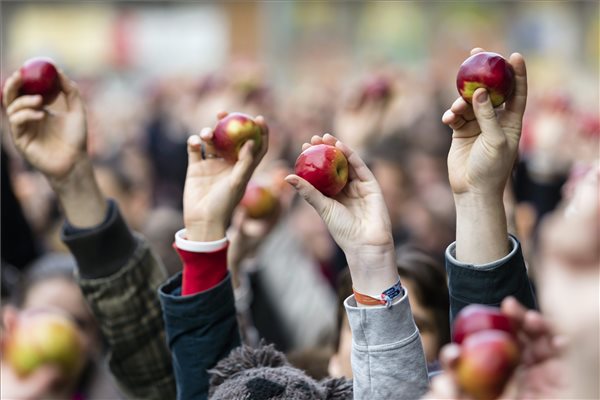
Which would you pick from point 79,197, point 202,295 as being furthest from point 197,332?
point 79,197

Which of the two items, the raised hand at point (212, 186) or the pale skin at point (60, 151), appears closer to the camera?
the raised hand at point (212, 186)

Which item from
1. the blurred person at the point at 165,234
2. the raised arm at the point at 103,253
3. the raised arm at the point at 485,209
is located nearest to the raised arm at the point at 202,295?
the raised arm at the point at 103,253

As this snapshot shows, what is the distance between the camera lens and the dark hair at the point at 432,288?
262 centimetres

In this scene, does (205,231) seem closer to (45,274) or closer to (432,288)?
(432,288)

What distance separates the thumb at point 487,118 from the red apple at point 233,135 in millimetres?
643

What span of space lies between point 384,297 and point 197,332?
54 cm

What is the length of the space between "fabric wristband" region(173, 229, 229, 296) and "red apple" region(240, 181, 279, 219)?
0.97 meters

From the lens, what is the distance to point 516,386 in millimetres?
1338

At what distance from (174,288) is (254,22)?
24453mm

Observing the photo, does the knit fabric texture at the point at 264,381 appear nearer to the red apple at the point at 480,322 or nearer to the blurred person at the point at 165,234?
the red apple at the point at 480,322

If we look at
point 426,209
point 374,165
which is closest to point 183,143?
point 374,165

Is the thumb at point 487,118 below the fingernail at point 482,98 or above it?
below

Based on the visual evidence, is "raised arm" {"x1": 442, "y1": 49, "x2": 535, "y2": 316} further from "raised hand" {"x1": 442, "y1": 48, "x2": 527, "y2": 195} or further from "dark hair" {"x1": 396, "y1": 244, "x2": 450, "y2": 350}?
"dark hair" {"x1": 396, "y1": 244, "x2": 450, "y2": 350}

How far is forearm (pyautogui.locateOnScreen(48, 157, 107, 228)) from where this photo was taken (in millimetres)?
2447
